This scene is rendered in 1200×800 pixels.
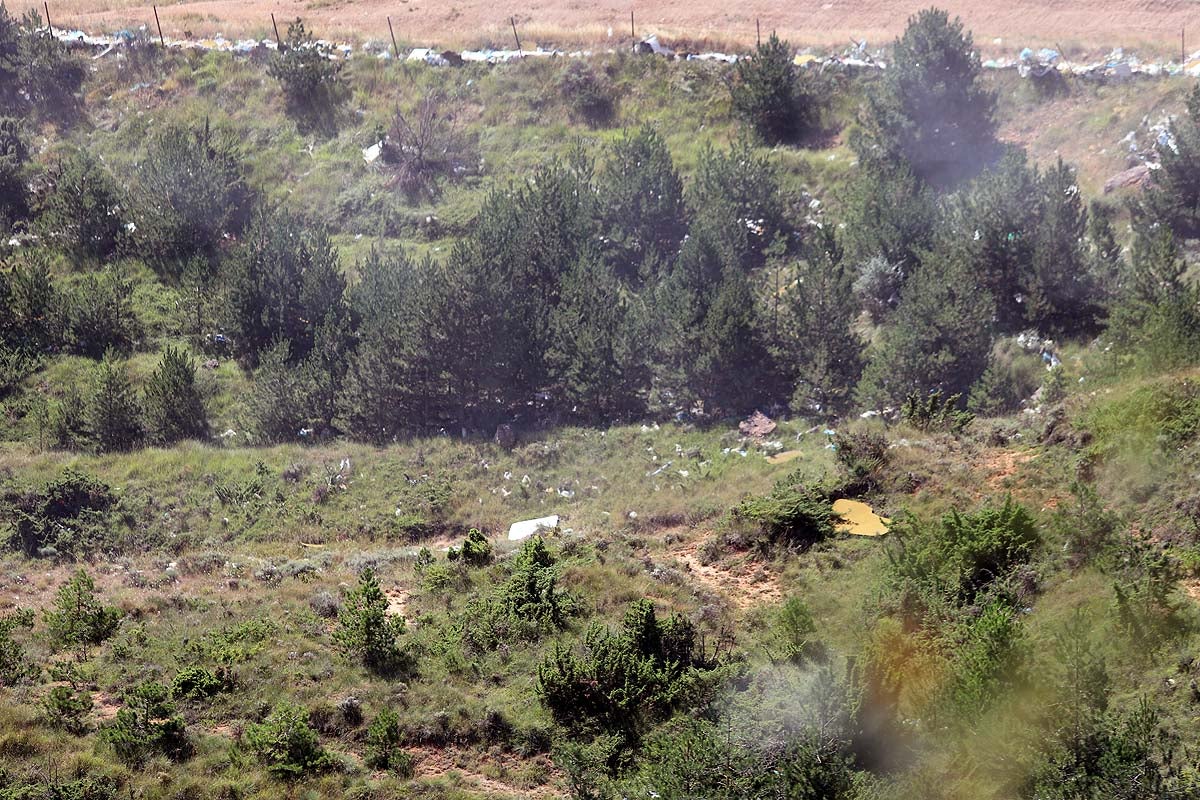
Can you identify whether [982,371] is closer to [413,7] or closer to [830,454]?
[830,454]

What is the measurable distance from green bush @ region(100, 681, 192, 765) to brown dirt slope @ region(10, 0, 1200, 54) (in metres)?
27.7

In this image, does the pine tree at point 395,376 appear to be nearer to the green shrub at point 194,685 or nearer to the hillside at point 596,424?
the hillside at point 596,424

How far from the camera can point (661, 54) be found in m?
33.3

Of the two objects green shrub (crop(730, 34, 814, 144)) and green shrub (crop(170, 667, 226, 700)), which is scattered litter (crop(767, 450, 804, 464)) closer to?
green shrub (crop(170, 667, 226, 700))

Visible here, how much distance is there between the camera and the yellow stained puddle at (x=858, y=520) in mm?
13873

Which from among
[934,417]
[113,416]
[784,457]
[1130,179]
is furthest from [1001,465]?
[113,416]

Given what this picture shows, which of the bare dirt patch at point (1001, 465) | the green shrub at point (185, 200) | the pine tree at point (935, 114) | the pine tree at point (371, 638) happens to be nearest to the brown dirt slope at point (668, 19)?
the pine tree at point (935, 114)

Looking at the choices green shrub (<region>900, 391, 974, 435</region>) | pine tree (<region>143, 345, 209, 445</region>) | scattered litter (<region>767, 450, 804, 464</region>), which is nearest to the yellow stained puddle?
green shrub (<region>900, 391, 974, 435</region>)

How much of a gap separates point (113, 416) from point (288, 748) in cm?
1377

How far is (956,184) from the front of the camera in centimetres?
2775

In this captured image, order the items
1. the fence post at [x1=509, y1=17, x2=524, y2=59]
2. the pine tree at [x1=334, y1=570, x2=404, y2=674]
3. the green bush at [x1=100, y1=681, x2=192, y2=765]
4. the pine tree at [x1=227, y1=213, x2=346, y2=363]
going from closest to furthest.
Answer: the green bush at [x1=100, y1=681, x2=192, y2=765]
the pine tree at [x1=334, y1=570, x2=404, y2=674]
the pine tree at [x1=227, y1=213, x2=346, y2=363]
the fence post at [x1=509, y1=17, x2=524, y2=59]

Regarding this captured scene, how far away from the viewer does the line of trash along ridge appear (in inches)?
1122

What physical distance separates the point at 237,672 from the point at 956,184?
2205cm

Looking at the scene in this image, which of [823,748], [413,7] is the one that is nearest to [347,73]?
[413,7]
